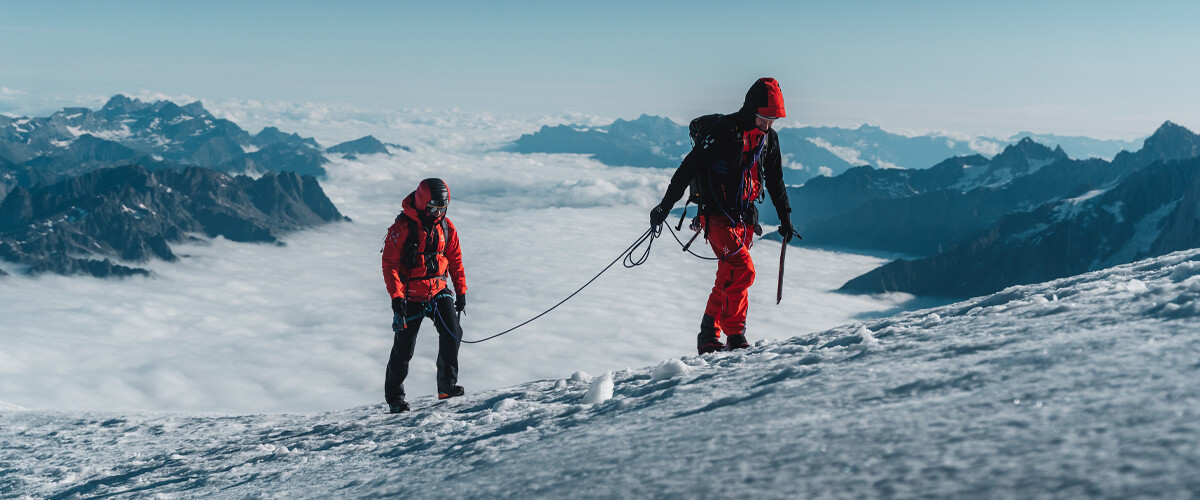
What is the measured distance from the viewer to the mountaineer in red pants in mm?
8805

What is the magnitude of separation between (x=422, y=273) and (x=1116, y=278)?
9207mm

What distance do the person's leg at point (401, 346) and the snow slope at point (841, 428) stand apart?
0.72m

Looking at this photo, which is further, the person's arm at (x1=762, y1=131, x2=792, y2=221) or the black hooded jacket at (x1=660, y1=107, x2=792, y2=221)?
the person's arm at (x1=762, y1=131, x2=792, y2=221)

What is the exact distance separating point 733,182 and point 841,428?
5443 mm

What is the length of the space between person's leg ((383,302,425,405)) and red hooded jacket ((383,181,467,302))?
247mm

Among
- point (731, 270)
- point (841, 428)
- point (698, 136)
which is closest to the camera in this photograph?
point (841, 428)

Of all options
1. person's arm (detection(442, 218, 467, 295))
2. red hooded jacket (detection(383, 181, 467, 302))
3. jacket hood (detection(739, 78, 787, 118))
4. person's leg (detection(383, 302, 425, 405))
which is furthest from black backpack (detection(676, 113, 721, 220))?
person's leg (detection(383, 302, 425, 405))

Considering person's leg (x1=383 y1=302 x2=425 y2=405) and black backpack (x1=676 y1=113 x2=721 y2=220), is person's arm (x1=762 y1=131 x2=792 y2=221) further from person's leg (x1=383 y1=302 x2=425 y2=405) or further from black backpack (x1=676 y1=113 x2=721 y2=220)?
person's leg (x1=383 y1=302 x2=425 y2=405)

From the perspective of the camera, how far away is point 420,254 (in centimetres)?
1010

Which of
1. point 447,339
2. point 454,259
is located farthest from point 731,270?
point 447,339

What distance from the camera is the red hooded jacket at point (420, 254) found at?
9867 millimetres

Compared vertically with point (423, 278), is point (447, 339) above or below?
below

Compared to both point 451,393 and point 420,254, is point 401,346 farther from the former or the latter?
point 420,254

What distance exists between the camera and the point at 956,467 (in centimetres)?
325
